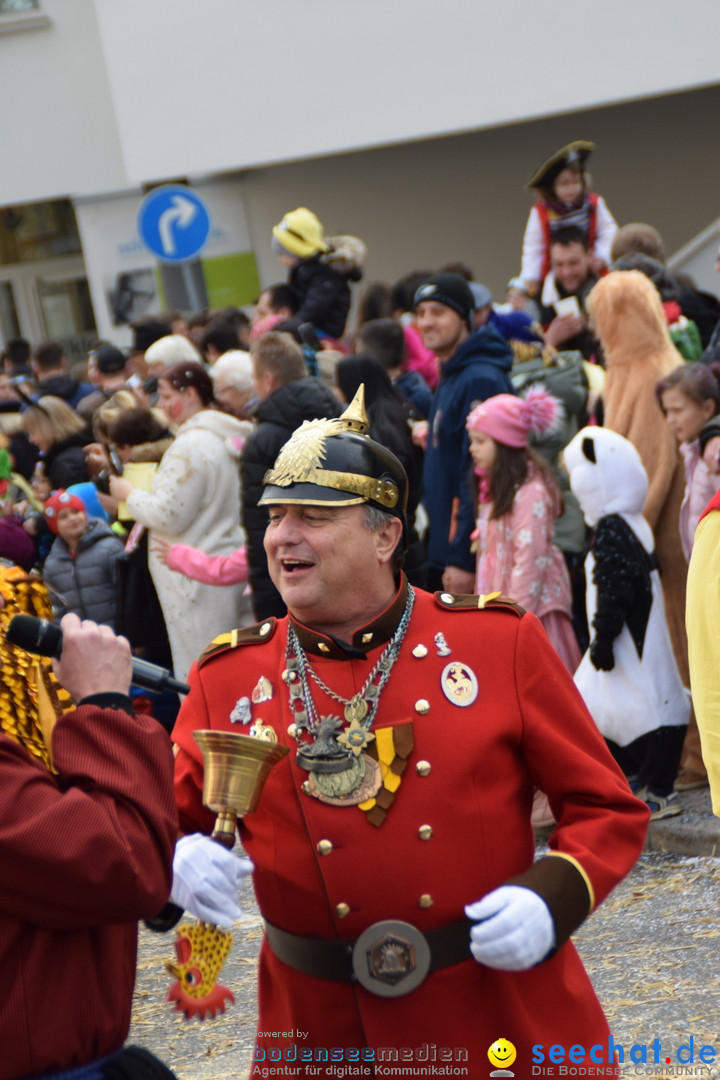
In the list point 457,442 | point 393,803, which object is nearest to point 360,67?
point 457,442

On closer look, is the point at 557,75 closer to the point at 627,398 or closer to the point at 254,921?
the point at 627,398

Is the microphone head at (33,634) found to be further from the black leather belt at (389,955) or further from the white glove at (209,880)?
the black leather belt at (389,955)

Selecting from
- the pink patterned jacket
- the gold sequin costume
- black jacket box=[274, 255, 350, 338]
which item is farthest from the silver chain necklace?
black jacket box=[274, 255, 350, 338]

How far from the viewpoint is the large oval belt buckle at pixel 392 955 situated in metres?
2.38

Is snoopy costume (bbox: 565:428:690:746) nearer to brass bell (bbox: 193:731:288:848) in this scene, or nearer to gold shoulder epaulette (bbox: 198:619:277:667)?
gold shoulder epaulette (bbox: 198:619:277:667)

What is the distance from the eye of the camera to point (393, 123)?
1369 cm

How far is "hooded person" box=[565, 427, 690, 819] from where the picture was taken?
5309mm

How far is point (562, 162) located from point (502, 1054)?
657 cm

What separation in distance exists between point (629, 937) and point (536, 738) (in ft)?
8.14

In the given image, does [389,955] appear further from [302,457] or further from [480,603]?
[302,457]

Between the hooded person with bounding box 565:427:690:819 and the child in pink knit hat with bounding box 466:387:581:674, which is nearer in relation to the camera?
the hooded person with bounding box 565:427:690:819

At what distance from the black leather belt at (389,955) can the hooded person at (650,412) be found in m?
3.58

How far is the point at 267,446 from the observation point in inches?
226

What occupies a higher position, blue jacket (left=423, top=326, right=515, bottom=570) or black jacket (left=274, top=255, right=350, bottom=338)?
black jacket (left=274, top=255, right=350, bottom=338)
